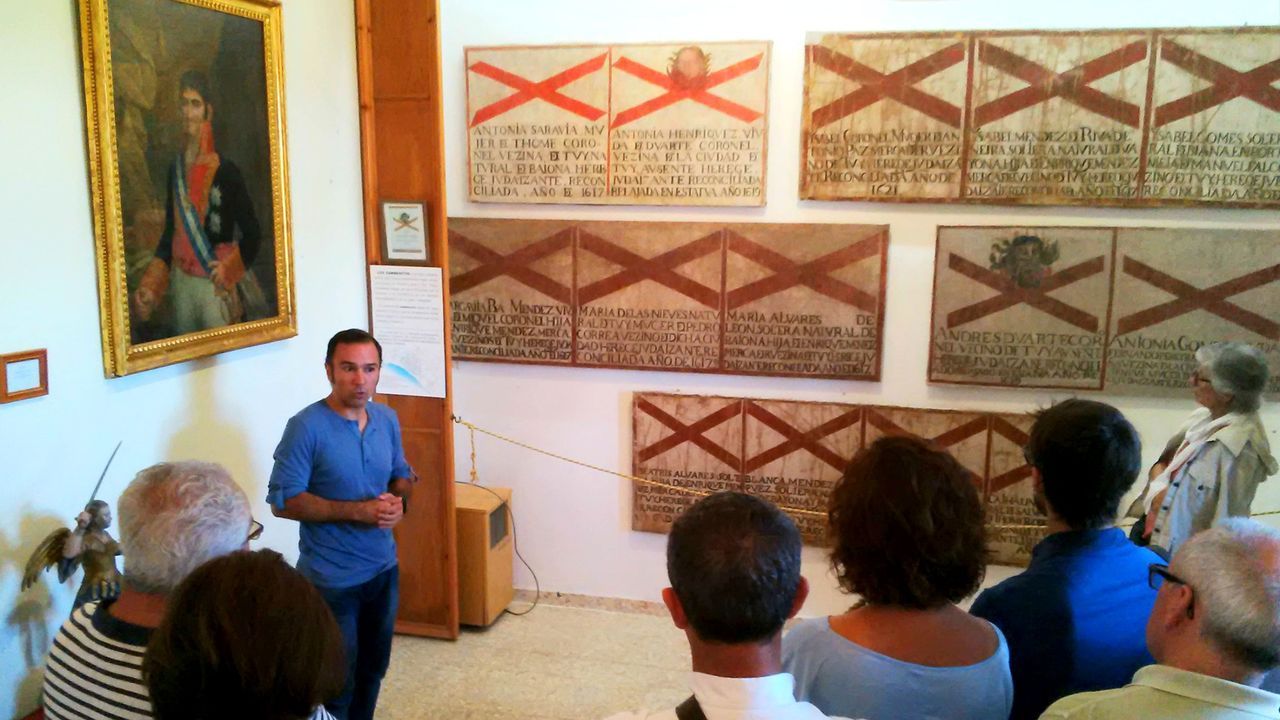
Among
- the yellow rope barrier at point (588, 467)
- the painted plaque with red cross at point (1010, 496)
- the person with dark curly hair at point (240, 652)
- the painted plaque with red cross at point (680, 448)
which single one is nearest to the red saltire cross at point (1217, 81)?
the painted plaque with red cross at point (1010, 496)

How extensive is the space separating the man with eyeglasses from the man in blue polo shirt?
205cm

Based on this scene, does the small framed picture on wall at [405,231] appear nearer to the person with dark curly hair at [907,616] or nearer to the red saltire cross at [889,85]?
the red saltire cross at [889,85]

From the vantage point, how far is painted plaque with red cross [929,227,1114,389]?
3.65 meters

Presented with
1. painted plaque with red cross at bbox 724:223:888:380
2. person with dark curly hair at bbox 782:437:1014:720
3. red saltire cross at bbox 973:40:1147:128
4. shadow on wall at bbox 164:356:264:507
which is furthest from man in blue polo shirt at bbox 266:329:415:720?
red saltire cross at bbox 973:40:1147:128

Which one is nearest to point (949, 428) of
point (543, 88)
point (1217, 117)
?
point (1217, 117)

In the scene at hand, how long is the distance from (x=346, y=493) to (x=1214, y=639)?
224 cm

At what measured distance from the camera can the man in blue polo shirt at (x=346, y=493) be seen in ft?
8.46

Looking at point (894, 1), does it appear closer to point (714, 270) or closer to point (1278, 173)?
point (714, 270)

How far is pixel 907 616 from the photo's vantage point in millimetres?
1424

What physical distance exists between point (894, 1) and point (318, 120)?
241cm

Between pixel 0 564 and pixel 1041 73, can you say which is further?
pixel 1041 73

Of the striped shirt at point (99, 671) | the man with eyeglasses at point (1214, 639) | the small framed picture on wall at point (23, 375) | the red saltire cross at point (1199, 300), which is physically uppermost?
the red saltire cross at point (1199, 300)

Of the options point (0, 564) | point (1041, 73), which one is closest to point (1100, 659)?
point (0, 564)

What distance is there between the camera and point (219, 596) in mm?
1124
